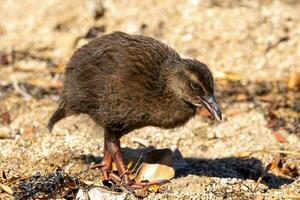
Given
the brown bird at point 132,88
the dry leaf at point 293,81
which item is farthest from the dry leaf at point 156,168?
the dry leaf at point 293,81

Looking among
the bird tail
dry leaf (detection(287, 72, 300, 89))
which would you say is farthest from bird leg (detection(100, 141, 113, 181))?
dry leaf (detection(287, 72, 300, 89))

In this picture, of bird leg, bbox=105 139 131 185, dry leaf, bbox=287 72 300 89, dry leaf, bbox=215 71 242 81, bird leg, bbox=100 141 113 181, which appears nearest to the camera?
bird leg, bbox=105 139 131 185

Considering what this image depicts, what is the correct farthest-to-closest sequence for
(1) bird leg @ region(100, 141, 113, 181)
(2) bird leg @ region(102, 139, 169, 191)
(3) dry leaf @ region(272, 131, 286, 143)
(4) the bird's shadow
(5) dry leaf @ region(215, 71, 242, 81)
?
(5) dry leaf @ region(215, 71, 242, 81) < (3) dry leaf @ region(272, 131, 286, 143) < (4) the bird's shadow < (1) bird leg @ region(100, 141, 113, 181) < (2) bird leg @ region(102, 139, 169, 191)

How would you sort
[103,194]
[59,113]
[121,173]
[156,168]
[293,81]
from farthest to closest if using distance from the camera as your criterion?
[293,81] → [59,113] → [156,168] → [121,173] → [103,194]

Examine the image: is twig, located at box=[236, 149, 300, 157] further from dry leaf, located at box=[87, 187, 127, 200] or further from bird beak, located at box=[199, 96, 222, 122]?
dry leaf, located at box=[87, 187, 127, 200]

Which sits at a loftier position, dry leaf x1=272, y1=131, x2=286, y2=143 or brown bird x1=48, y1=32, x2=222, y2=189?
brown bird x1=48, y1=32, x2=222, y2=189

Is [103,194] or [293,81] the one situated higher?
[293,81]

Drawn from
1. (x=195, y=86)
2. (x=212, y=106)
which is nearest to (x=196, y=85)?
(x=195, y=86)

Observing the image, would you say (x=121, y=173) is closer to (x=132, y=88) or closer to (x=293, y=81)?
(x=132, y=88)
